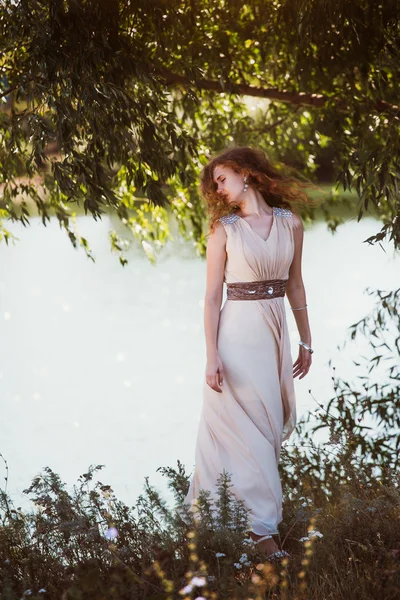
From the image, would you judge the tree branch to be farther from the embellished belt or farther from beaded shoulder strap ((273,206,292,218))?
the embellished belt

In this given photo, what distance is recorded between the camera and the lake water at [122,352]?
7.52m

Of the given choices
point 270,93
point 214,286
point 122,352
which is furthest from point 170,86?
point 122,352

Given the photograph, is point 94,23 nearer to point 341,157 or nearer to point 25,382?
point 341,157

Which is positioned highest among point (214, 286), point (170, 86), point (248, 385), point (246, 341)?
point (170, 86)

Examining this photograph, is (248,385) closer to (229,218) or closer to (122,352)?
(229,218)

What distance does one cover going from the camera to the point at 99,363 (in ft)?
35.5

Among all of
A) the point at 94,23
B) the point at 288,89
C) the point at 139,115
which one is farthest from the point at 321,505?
the point at 288,89

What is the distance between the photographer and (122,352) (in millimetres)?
11227

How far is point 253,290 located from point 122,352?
26.2ft

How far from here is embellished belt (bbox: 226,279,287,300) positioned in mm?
3389

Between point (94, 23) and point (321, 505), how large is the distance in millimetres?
2954

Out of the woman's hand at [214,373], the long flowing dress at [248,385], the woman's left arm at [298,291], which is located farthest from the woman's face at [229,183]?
the woman's hand at [214,373]

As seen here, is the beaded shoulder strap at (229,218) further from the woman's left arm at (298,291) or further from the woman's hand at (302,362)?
the woman's hand at (302,362)

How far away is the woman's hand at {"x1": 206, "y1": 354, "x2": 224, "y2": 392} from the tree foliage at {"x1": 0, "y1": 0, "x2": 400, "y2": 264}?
1166mm
